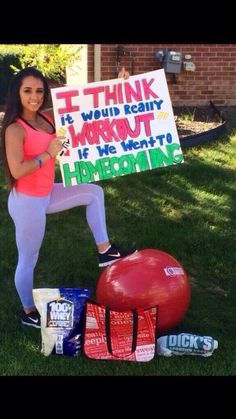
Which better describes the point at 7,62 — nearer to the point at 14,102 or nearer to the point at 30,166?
the point at 14,102

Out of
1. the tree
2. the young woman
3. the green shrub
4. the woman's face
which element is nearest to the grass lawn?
the young woman

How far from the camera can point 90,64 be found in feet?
33.3

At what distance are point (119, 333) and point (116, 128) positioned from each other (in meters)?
1.37

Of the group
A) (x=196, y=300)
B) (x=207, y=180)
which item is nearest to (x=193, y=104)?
(x=207, y=180)

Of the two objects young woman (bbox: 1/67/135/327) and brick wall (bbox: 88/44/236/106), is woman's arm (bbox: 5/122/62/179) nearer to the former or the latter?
young woman (bbox: 1/67/135/327)

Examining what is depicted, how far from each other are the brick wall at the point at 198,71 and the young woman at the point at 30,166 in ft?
21.3

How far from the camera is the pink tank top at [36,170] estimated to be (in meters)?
3.72

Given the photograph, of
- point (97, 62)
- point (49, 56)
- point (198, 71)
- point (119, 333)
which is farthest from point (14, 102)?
point (198, 71)

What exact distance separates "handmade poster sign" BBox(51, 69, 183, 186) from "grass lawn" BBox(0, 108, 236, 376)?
3.86ft

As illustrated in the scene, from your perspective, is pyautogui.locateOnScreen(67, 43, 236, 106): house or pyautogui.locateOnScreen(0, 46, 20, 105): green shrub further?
pyautogui.locateOnScreen(0, 46, 20, 105): green shrub

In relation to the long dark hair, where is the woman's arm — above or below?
below

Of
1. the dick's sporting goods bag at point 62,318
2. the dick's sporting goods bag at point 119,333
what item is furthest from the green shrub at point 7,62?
the dick's sporting goods bag at point 119,333

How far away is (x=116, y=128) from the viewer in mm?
4047

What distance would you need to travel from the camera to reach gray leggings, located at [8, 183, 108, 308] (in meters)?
3.78
